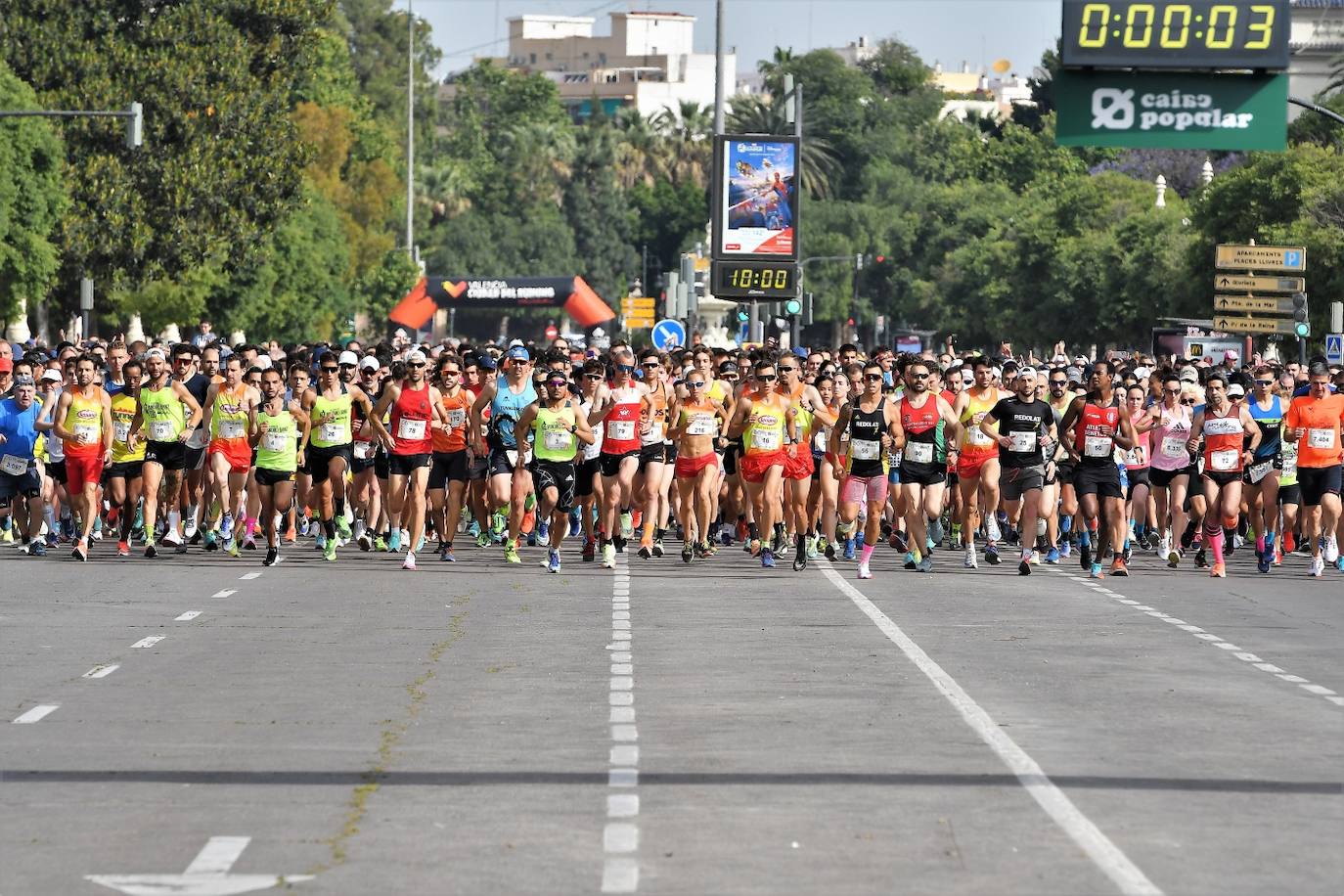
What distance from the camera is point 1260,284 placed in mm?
47812

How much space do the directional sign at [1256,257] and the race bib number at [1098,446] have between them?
28257 mm

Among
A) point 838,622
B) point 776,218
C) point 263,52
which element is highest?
point 263,52

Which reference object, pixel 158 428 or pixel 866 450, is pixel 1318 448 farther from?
pixel 158 428

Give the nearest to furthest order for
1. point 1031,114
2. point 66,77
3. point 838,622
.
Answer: point 838,622 < point 66,77 < point 1031,114


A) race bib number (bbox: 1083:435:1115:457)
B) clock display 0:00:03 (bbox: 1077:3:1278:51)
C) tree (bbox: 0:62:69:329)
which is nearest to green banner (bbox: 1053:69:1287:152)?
clock display 0:00:03 (bbox: 1077:3:1278:51)

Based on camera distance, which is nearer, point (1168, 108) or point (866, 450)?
point (866, 450)

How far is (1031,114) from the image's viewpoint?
465 feet

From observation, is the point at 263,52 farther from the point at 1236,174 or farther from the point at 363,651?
the point at 363,651

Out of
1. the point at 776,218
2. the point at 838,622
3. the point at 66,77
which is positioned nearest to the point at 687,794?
the point at 838,622

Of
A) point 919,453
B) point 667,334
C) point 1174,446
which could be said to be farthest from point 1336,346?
point 919,453

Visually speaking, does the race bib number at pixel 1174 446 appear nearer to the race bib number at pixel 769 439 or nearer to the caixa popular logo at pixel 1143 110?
the caixa popular logo at pixel 1143 110

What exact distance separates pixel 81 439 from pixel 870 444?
6.79 m

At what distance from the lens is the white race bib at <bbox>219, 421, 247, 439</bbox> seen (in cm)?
2281

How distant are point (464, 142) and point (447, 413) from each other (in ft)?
465
